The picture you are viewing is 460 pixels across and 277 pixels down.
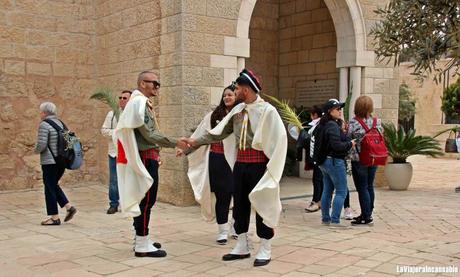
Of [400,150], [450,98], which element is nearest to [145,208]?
[400,150]

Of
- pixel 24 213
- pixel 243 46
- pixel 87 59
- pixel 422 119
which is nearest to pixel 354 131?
pixel 243 46

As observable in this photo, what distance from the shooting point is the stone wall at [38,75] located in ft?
26.2

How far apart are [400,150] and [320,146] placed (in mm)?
3678

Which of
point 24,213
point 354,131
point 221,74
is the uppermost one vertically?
point 221,74

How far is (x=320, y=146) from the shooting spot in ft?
18.7

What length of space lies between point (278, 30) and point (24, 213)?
6.56m

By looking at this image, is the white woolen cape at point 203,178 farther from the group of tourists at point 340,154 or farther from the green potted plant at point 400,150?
the green potted plant at point 400,150

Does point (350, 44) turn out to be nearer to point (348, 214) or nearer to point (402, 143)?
point (402, 143)

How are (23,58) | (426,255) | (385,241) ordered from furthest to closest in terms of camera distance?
(23,58)
(385,241)
(426,255)

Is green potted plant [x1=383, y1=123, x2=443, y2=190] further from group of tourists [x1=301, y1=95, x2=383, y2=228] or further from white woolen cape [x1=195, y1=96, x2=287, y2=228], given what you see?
white woolen cape [x1=195, y1=96, x2=287, y2=228]

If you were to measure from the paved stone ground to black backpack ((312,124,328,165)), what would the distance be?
2.63 ft

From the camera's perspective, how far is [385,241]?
5.10 meters

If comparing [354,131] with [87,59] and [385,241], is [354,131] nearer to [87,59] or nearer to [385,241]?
[385,241]

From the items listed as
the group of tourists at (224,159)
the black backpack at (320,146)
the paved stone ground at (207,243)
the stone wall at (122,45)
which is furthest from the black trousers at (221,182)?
the stone wall at (122,45)
